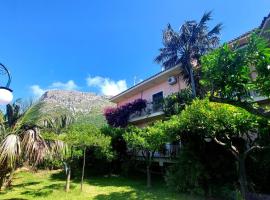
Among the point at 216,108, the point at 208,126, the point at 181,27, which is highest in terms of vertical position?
the point at 181,27

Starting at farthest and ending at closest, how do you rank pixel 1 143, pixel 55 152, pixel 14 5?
pixel 14 5, pixel 55 152, pixel 1 143

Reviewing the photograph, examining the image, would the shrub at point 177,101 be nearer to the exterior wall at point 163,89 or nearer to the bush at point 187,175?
the exterior wall at point 163,89

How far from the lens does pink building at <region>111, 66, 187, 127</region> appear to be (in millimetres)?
21391

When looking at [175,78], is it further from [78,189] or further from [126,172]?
[78,189]

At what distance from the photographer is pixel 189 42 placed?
1861 centimetres

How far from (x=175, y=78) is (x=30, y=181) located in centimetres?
1406

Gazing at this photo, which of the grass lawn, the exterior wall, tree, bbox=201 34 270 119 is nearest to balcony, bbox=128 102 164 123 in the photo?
the exterior wall

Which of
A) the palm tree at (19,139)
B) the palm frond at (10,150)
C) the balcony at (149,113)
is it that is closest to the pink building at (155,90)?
the balcony at (149,113)

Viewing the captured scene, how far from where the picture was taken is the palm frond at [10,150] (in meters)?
8.22

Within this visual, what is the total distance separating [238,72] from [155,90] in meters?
18.7

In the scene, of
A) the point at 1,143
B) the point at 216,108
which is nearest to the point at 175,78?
the point at 216,108

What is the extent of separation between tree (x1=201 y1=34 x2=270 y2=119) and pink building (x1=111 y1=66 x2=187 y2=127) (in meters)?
14.2

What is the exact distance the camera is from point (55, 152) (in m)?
9.77

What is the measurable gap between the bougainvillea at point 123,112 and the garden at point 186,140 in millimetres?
3385
